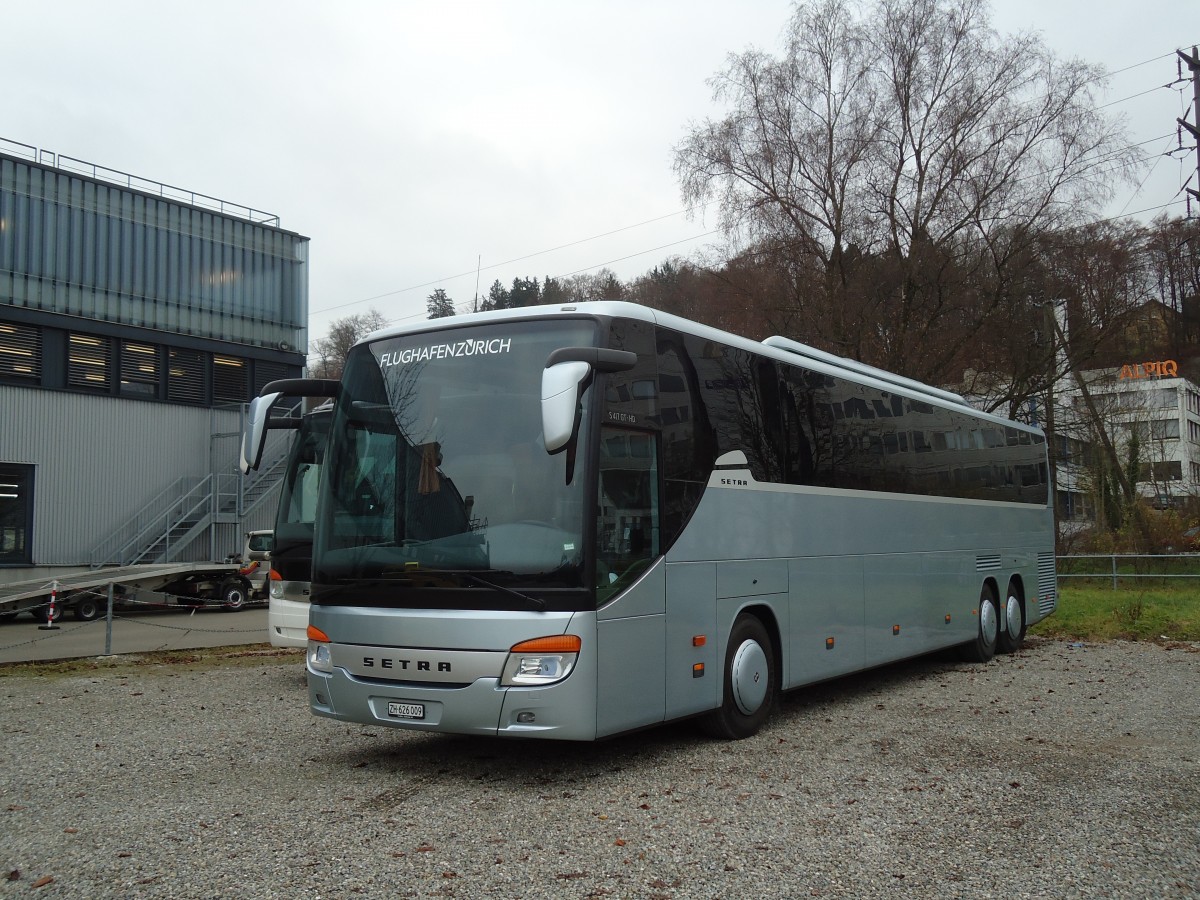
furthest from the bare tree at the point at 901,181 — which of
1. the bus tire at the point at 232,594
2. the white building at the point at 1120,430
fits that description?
the bus tire at the point at 232,594

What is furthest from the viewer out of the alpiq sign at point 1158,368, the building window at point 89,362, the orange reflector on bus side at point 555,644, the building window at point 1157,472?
the building window at point 1157,472

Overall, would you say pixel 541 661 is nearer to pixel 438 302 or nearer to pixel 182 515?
pixel 182 515

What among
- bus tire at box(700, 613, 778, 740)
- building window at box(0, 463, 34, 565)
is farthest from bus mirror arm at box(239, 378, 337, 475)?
building window at box(0, 463, 34, 565)

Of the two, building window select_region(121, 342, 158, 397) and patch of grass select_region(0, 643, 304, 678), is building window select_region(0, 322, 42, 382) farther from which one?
patch of grass select_region(0, 643, 304, 678)

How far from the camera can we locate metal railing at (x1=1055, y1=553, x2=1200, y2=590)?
23734 millimetres

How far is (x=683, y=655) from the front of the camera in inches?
314

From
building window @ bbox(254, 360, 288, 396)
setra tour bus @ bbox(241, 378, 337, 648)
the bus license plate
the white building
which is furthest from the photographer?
building window @ bbox(254, 360, 288, 396)

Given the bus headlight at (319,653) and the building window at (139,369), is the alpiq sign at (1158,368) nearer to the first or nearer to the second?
the bus headlight at (319,653)

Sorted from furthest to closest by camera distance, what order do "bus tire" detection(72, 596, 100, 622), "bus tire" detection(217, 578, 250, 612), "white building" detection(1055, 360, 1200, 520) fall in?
"bus tire" detection(217, 578, 250, 612) < "white building" detection(1055, 360, 1200, 520) < "bus tire" detection(72, 596, 100, 622)

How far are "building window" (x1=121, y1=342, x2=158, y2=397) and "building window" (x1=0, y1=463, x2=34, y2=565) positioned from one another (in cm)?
389

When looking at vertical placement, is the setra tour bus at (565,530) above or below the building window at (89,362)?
below

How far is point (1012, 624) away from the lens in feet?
50.9

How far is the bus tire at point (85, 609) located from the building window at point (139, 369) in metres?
8.04

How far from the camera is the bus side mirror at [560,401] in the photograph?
6242 millimetres
